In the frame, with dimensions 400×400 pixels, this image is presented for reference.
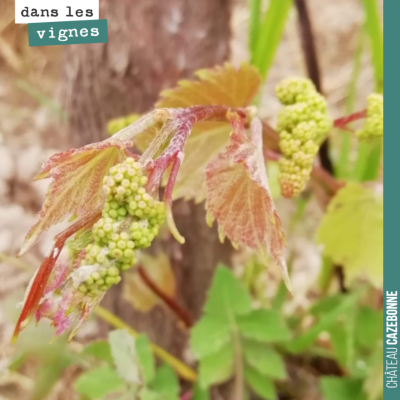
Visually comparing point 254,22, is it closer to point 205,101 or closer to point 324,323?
point 205,101

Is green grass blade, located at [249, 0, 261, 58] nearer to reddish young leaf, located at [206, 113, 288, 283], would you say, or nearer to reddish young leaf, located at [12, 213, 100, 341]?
reddish young leaf, located at [206, 113, 288, 283]

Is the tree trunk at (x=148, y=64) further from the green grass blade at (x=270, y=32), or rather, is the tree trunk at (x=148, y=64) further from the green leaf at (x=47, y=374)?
the green leaf at (x=47, y=374)

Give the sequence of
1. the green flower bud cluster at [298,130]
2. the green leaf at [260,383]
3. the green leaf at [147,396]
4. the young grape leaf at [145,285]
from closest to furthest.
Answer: the green flower bud cluster at [298,130], the green leaf at [147,396], the green leaf at [260,383], the young grape leaf at [145,285]

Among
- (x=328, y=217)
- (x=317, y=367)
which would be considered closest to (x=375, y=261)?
(x=328, y=217)

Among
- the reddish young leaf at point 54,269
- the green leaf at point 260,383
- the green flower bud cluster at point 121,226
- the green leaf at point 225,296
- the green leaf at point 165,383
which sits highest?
the green flower bud cluster at point 121,226

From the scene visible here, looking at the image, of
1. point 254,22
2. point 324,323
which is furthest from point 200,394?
point 254,22

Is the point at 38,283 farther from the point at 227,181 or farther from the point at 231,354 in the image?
the point at 231,354

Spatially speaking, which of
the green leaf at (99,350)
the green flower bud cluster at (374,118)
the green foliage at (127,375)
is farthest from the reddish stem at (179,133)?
the green leaf at (99,350)
